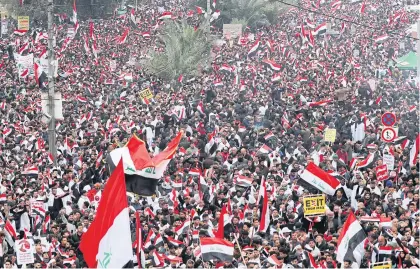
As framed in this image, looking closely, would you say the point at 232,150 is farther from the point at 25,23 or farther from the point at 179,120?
the point at 25,23

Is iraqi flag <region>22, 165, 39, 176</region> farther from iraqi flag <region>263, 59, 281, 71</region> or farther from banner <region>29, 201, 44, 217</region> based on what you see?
iraqi flag <region>263, 59, 281, 71</region>

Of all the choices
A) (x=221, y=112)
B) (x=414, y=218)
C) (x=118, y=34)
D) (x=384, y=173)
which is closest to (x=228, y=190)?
(x=384, y=173)

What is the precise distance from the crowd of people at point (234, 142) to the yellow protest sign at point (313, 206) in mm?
271

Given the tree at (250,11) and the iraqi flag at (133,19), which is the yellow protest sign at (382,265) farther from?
the tree at (250,11)

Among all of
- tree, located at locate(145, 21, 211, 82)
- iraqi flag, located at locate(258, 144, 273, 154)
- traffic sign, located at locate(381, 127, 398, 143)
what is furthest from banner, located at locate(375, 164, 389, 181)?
tree, located at locate(145, 21, 211, 82)

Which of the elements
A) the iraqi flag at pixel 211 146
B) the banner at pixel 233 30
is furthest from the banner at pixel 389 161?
the banner at pixel 233 30

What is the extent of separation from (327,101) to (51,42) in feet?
26.6

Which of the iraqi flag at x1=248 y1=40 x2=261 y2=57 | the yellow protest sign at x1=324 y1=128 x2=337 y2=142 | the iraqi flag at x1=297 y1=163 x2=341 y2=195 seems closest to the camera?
the iraqi flag at x1=297 y1=163 x2=341 y2=195

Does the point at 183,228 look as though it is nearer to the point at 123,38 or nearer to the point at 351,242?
the point at 351,242

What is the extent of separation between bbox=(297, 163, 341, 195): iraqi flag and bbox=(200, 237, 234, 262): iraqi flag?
3.98 m

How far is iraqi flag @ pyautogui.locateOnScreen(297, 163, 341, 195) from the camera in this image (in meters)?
21.5

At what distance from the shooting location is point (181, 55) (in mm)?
42000

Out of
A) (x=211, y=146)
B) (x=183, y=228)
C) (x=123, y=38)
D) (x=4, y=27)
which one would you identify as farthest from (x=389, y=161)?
(x=4, y=27)

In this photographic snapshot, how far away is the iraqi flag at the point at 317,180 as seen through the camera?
21.5m
